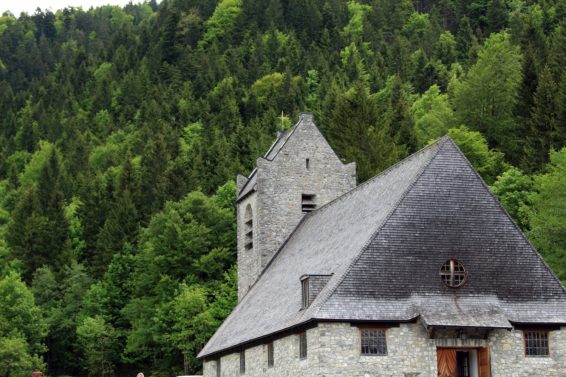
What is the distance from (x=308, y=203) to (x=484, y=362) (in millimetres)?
18858

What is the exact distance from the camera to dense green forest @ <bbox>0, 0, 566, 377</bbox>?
7450cm

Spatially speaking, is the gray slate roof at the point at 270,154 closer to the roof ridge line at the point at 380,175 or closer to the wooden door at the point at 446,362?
the roof ridge line at the point at 380,175

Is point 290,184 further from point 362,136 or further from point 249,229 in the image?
point 362,136

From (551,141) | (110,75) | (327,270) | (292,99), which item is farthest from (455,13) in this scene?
(327,270)

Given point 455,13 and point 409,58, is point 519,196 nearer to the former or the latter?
point 409,58

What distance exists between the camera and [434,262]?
33.5 meters

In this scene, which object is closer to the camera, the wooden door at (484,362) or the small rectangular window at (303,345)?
the wooden door at (484,362)

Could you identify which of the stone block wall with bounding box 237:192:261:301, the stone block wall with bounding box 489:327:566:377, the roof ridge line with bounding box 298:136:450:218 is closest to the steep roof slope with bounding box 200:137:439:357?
the roof ridge line with bounding box 298:136:450:218

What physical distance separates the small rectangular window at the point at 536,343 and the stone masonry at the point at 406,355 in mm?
166

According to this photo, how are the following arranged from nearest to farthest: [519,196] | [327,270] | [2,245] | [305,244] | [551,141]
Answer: [327,270] → [305,244] → [519,196] → [551,141] → [2,245]

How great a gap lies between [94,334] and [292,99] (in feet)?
239

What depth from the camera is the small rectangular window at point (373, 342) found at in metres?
32.3

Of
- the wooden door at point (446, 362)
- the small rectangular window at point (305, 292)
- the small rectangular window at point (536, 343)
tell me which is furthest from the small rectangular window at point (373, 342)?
the small rectangular window at point (536, 343)

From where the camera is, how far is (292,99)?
147500 millimetres
